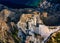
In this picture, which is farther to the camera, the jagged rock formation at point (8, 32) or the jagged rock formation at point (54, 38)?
the jagged rock formation at point (8, 32)

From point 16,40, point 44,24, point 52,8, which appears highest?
point 52,8

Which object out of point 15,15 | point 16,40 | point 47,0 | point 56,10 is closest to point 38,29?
Answer: point 16,40

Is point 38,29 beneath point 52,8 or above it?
beneath

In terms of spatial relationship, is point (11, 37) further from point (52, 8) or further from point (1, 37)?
point (52, 8)

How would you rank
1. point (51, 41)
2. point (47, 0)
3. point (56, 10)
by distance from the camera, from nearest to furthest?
point (51, 41) → point (56, 10) → point (47, 0)

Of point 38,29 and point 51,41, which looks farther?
point 38,29

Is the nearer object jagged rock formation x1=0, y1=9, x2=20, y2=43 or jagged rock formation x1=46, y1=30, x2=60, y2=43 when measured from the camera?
jagged rock formation x1=46, y1=30, x2=60, y2=43

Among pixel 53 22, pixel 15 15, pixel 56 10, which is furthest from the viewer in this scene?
pixel 56 10

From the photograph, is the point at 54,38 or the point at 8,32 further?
the point at 8,32

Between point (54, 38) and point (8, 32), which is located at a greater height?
point (8, 32)
